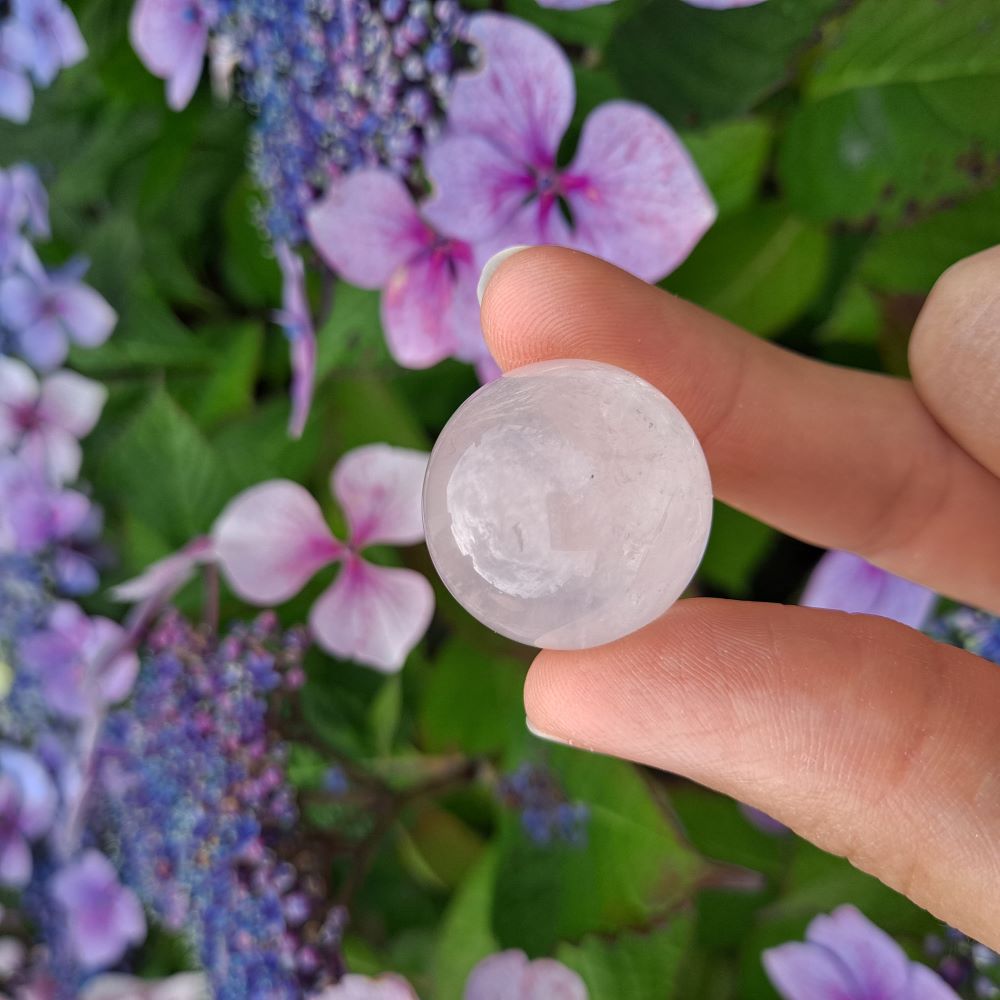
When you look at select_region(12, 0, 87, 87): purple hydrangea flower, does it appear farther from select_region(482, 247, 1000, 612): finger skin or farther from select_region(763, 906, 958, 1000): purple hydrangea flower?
select_region(763, 906, 958, 1000): purple hydrangea flower

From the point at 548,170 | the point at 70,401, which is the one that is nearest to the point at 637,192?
the point at 548,170

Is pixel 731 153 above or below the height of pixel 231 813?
above

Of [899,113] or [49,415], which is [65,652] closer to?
[49,415]

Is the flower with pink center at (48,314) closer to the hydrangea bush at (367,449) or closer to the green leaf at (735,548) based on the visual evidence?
the hydrangea bush at (367,449)

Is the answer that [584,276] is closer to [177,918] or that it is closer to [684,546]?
[684,546]

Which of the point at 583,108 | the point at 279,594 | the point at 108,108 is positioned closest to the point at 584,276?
the point at 583,108
